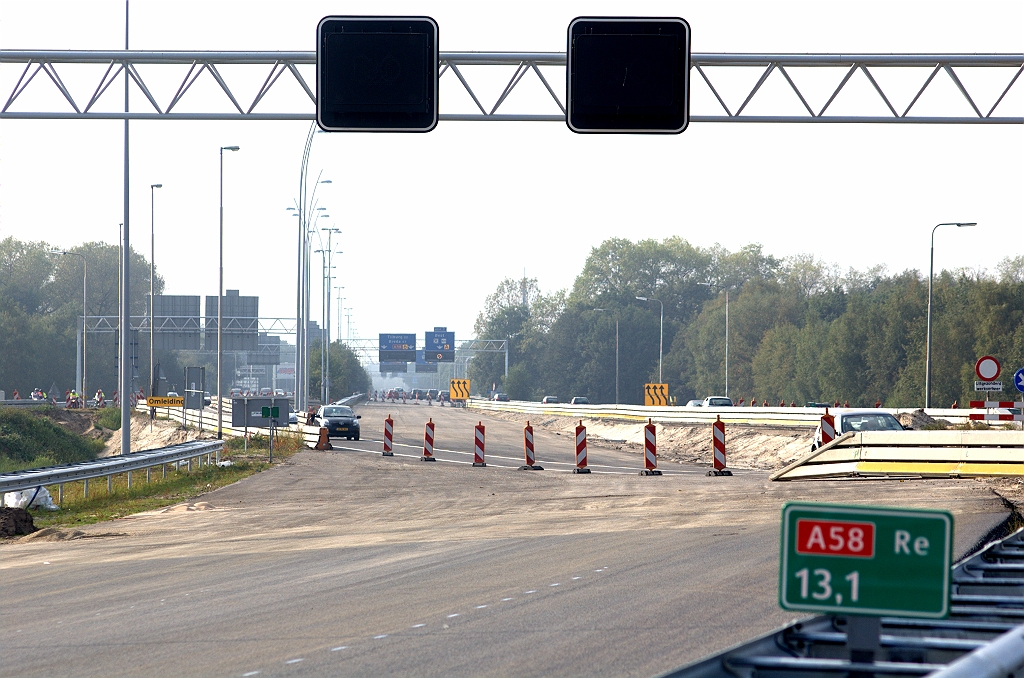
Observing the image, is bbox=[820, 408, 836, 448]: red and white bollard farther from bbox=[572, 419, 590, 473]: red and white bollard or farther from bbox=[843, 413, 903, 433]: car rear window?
bbox=[572, 419, 590, 473]: red and white bollard

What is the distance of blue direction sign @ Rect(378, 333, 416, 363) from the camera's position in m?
140

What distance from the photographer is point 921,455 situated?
24.7 meters

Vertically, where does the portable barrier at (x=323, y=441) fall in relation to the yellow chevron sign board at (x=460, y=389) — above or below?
above

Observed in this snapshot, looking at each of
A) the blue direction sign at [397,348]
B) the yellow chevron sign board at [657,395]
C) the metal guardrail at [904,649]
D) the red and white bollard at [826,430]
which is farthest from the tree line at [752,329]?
the metal guardrail at [904,649]

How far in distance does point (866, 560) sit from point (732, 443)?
140 feet

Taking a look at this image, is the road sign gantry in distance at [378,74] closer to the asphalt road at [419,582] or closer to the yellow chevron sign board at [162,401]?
the asphalt road at [419,582]

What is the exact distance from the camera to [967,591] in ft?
19.6

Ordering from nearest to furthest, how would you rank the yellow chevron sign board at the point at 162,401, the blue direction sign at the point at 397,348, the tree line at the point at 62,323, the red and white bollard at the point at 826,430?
the red and white bollard at the point at 826,430 < the yellow chevron sign board at the point at 162,401 < the tree line at the point at 62,323 < the blue direction sign at the point at 397,348

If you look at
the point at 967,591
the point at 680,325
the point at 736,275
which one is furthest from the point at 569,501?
the point at 736,275

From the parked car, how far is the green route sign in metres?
28.7

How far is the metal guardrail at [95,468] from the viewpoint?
830 inches

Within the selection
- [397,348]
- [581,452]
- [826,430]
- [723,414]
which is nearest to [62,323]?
[397,348]

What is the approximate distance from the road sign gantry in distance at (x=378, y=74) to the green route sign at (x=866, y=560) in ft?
39.0

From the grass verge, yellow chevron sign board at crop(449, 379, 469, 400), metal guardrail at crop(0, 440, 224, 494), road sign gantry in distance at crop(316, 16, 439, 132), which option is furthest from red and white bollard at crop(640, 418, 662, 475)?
yellow chevron sign board at crop(449, 379, 469, 400)
